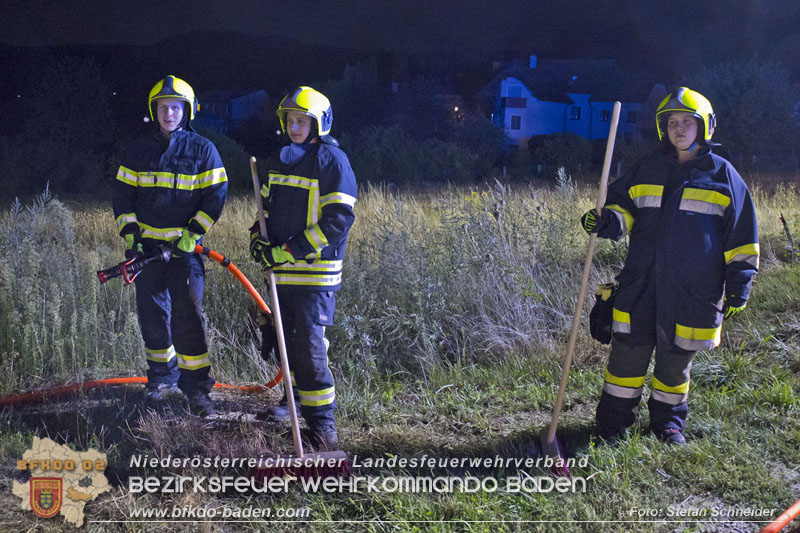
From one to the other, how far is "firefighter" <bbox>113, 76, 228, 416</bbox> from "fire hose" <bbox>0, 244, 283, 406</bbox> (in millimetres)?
111

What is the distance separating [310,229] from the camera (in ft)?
10.9

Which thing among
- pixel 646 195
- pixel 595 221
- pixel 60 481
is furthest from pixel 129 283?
pixel 646 195

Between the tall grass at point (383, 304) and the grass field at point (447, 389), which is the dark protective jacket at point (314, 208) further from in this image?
the tall grass at point (383, 304)

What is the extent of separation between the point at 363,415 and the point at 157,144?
86.9 inches

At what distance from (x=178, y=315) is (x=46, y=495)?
4.29ft

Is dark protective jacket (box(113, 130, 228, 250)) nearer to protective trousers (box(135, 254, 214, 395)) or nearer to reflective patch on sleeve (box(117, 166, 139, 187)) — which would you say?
reflective patch on sleeve (box(117, 166, 139, 187))

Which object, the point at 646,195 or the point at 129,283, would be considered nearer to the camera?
the point at 646,195

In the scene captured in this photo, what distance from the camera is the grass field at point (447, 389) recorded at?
9.95 ft

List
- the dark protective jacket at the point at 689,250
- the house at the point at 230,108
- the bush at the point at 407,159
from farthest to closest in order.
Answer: the bush at the point at 407,159 < the house at the point at 230,108 < the dark protective jacket at the point at 689,250

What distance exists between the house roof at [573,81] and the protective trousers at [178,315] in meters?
17.2

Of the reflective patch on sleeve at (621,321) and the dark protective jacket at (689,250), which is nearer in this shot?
the dark protective jacket at (689,250)

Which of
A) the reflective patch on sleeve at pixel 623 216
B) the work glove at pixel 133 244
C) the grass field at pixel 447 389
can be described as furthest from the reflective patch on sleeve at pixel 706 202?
the work glove at pixel 133 244

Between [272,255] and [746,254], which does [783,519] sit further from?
[272,255]

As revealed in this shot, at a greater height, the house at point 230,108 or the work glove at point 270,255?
the house at point 230,108
